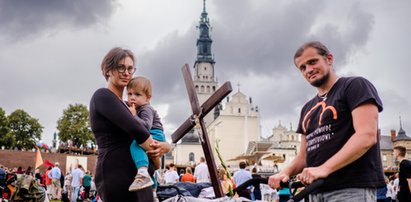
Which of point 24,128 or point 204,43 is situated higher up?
point 204,43

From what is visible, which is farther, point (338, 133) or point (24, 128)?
point (24, 128)

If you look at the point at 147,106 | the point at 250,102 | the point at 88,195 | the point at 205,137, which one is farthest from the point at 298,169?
the point at 250,102

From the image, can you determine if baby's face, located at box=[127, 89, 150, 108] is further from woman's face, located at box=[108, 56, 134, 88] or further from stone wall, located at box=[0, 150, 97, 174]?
stone wall, located at box=[0, 150, 97, 174]

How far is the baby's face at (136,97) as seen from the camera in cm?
256

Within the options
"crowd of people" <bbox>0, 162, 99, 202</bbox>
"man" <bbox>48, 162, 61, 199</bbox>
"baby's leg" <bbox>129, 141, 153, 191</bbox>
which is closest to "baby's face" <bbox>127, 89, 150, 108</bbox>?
"baby's leg" <bbox>129, 141, 153, 191</bbox>

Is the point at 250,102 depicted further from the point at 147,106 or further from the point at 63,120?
the point at 147,106

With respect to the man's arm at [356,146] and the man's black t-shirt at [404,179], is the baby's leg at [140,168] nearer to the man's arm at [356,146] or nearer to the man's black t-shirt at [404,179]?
the man's arm at [356,146]

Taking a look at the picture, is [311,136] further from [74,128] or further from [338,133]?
[74,128]

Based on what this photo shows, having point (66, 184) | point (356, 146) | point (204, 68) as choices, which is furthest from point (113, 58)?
point (204, 68)

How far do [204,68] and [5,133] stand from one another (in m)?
42.6

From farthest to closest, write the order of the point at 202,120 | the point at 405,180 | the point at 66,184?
the point at 66,184 < the point at 405,180 < the point at 202,120

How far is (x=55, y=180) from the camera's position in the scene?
1664 centimetres

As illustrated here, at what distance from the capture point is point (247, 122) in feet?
219

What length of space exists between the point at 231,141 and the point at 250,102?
28.8ft
